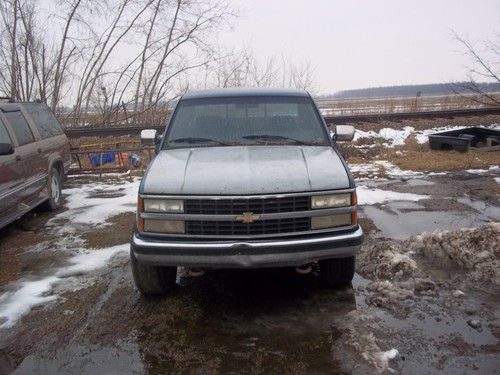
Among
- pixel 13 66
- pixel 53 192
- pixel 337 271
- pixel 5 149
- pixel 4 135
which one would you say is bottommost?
pixel 337 271

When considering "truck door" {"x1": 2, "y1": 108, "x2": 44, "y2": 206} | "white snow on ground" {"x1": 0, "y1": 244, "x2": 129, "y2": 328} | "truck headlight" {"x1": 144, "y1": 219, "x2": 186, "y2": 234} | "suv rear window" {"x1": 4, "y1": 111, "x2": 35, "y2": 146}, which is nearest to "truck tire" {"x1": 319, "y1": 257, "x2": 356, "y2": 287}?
"truck headlight" {"x1": 144, "y1": 219, "x2": 186, "y2": 234}

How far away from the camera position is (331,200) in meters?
3.39

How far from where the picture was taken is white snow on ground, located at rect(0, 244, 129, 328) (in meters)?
3.72

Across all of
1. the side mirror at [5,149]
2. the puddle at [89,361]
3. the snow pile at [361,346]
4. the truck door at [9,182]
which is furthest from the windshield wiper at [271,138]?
the truck door at [9,182]

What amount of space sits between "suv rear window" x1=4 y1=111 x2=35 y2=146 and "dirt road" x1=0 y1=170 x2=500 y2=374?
1.51 m

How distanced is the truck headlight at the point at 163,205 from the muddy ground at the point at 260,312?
932 mm

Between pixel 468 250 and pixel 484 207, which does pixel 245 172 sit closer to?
pixel 468 250

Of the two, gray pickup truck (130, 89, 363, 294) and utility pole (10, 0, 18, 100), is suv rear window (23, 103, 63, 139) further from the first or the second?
utility pole (10, 0, 18, 100)

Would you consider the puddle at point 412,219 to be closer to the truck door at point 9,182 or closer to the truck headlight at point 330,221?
the truck headlight at point 330,221

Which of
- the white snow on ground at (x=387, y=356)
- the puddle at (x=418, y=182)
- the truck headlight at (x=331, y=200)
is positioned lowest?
the white snow on ground at (x=387, y=356)

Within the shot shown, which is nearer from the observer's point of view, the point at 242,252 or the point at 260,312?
the point at 242,252

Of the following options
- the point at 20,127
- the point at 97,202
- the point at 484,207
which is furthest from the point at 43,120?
the point at 484,207

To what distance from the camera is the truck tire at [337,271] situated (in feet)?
12.5

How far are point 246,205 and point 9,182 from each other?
12.1 ft
